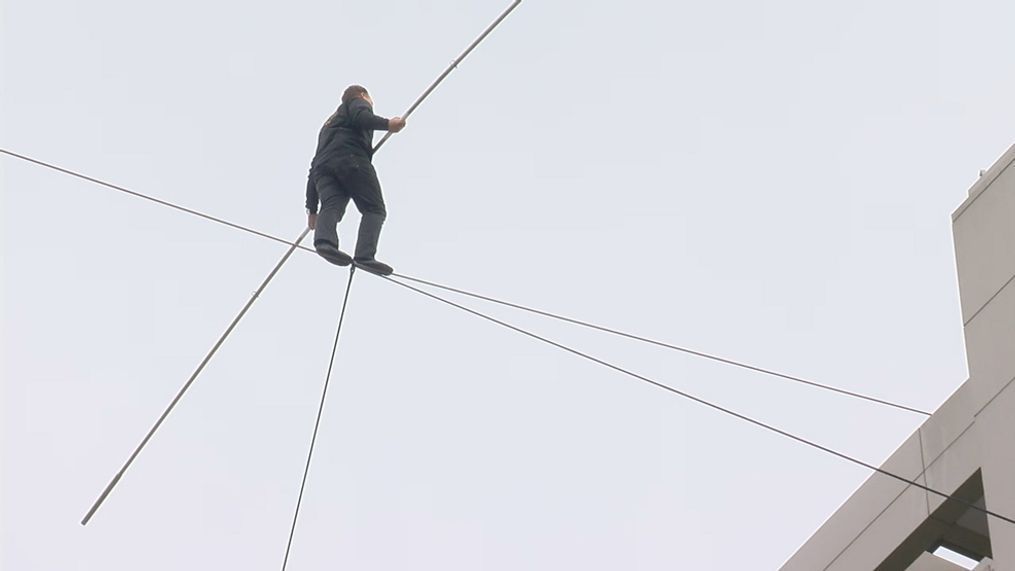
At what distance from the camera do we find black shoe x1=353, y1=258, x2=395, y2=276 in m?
Result: 13.2

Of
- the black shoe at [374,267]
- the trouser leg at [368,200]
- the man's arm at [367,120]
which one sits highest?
the man's arm at [367,120]

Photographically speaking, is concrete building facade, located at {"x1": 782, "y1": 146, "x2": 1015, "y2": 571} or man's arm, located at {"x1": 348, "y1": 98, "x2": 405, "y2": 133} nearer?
man's arm, located at {"x1": 348, "y1": 98, "x2": 405, "y2": 133}

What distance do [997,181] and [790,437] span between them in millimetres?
3760

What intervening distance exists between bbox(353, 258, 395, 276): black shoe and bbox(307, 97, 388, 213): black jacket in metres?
0.75

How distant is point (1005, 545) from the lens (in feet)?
46.6

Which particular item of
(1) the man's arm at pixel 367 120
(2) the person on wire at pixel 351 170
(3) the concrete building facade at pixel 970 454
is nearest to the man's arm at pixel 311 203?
(2) the person on wire at pixel 351 170

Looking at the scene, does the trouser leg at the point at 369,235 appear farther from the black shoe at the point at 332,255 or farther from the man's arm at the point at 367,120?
the man's arm at the point at 367,120

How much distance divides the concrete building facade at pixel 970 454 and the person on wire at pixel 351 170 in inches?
178

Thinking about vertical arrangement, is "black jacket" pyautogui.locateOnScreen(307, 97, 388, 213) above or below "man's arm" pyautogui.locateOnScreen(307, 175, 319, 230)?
above

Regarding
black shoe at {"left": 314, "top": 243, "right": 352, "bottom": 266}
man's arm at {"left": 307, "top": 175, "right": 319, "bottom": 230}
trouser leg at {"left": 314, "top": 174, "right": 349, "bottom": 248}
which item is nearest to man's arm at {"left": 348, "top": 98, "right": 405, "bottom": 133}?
trouser leg at {"left": 314, "top": 174, "right": 349, "bottom": 248}

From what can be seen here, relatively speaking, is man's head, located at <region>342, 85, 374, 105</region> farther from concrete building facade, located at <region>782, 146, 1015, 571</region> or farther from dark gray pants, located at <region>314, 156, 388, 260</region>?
concrete building facade, located at <region>782, 146, 1015, 571</region>

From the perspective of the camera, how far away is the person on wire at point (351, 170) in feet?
44.2

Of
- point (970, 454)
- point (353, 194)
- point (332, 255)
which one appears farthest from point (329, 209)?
point (970, 454)

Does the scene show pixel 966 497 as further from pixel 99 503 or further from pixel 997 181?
pixel 99 503
